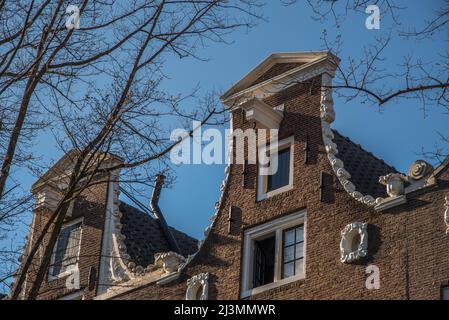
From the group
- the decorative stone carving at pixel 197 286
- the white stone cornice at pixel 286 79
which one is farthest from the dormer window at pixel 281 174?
the decorative stone carving at pixel 197 286

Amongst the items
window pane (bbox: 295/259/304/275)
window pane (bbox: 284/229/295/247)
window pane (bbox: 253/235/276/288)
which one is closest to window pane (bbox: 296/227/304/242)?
window pane (bbox: 284/229/295/247)

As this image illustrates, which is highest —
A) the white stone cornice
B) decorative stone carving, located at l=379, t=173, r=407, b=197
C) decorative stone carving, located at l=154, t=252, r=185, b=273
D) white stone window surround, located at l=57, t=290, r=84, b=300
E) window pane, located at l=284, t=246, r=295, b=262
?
the white stone cornice

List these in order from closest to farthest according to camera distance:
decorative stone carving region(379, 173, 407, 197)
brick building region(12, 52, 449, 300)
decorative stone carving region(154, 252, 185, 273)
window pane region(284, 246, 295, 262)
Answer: brick building region(12, 52, 449, 300), decorative stone carving region(379, 173, 407, 197), window pane region(284, 246, 295, 262), decorative stone carving region(154, 252, 185, 273)

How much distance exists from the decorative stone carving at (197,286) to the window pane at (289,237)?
192 centimetres

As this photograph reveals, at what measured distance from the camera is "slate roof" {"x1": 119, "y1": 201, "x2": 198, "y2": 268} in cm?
2692

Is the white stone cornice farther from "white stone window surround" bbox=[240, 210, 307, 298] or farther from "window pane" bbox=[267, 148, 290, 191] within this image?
"white stone window surround" bbox=[240, 210, 307, 298]

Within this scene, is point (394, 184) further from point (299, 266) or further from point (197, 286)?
point (197, 286)

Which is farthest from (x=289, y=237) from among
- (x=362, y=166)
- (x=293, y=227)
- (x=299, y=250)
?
(x=362, y=166)

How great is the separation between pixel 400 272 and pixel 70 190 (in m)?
7.49

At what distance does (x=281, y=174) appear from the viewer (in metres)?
24.0

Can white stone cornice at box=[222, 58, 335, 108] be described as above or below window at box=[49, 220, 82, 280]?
above

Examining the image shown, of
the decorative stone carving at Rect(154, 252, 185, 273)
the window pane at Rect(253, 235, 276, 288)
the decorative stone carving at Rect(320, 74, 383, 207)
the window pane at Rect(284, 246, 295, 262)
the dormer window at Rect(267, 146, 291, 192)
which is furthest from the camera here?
the decorative stone carving at Rect(154, 252, 185, 273)

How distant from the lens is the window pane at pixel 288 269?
74.5ft

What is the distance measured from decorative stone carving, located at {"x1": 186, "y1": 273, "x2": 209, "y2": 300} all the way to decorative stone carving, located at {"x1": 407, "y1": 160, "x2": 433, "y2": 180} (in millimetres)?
4921
